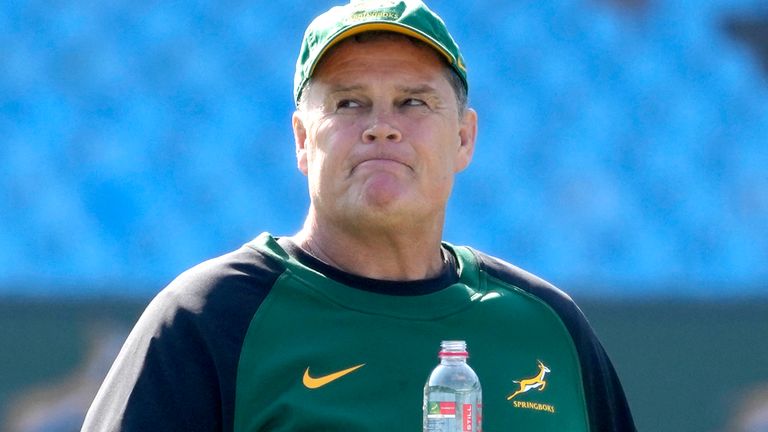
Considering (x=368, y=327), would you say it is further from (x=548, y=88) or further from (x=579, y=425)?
(x=548, y=88)

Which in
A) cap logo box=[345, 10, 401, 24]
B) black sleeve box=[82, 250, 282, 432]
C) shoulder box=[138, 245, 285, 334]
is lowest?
black sleeve box=[82, 250, 282, 432]

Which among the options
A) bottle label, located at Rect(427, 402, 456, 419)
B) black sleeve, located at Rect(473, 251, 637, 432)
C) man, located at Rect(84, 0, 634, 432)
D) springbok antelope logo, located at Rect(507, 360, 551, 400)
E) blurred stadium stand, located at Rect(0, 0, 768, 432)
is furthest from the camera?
blurred stadium stand, located at Rect(0, 0, 768, 432)

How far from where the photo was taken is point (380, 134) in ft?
6.38

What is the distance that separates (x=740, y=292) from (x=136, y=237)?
1.96 m

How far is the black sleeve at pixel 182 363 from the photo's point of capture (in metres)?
1.73

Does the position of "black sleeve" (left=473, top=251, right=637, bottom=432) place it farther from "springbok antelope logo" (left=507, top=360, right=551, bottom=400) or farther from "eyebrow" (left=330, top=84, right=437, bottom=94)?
"eyebrow" (left=330, top=84, right=437, bottom=94)

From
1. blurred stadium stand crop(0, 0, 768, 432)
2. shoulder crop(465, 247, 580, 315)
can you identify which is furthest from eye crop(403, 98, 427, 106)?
blurred stadium stand crop(0, 0, 768, 432)

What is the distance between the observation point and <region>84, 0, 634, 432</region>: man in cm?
177

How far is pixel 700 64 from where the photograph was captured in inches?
193

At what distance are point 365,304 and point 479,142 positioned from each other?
9.18 feet

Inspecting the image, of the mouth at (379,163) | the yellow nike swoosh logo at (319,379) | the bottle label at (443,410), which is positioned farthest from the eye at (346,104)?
the bottle label at (443,410)

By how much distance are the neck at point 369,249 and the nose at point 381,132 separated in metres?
0.14

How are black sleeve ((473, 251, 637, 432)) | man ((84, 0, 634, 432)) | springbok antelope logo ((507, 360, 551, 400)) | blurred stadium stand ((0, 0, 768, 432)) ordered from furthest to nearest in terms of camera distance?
blurred stadium stand ((0, 0, 768, 432)) < black sleeve ((473, 251, 637, 432)) < springbok antelope logo ((507, 360, 551, 400)) < man ((84, 0, 634, 432))

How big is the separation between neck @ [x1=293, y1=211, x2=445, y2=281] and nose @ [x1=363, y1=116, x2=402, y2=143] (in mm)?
138
